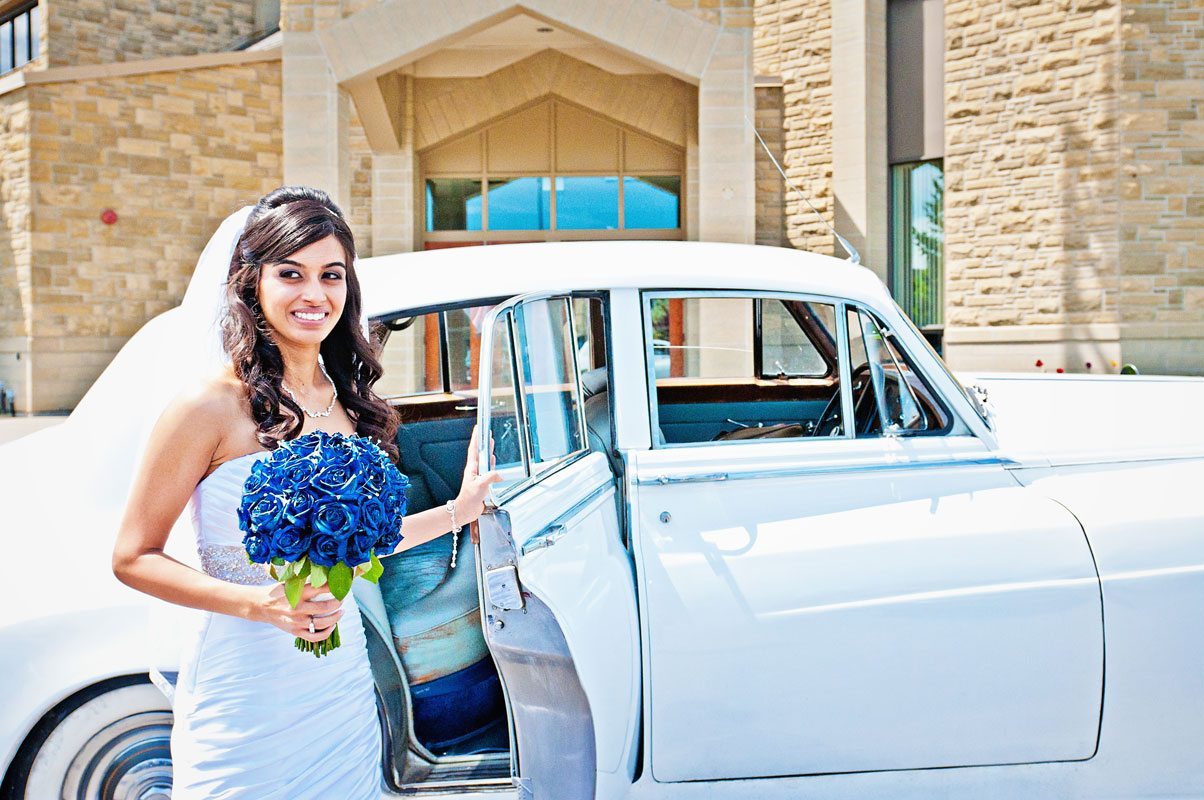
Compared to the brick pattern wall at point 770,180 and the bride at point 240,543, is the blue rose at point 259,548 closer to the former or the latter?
the bride at point 240,543

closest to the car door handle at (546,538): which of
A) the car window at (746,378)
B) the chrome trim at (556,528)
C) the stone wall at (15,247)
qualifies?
the chrome trim at (556,528)

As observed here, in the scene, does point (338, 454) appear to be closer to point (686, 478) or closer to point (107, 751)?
point (686, 478)

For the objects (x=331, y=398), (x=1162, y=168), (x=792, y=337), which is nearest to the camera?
(x=331, y=398)

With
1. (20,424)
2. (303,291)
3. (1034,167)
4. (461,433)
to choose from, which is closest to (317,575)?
(303,291)

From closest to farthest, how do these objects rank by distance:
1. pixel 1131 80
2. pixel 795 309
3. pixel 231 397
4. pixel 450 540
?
1. pixel 231 397
2. pixel 450 540
3. pixel 795 309
4. pixel 1131 80

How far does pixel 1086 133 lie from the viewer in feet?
38.4

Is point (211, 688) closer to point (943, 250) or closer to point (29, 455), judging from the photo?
point (29, 455)

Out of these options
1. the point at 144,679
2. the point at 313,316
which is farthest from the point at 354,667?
the point at 144,679

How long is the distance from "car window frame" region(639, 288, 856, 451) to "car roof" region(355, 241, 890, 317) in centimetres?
2

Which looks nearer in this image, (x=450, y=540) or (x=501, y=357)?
(x=501, y=357)

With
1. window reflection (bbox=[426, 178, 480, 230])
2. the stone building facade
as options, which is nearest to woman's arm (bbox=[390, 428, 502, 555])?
the stone building facade

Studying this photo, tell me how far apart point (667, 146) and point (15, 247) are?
10.6 meters

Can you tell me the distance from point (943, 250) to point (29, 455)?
42.9ft

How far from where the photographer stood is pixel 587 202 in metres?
14.1
